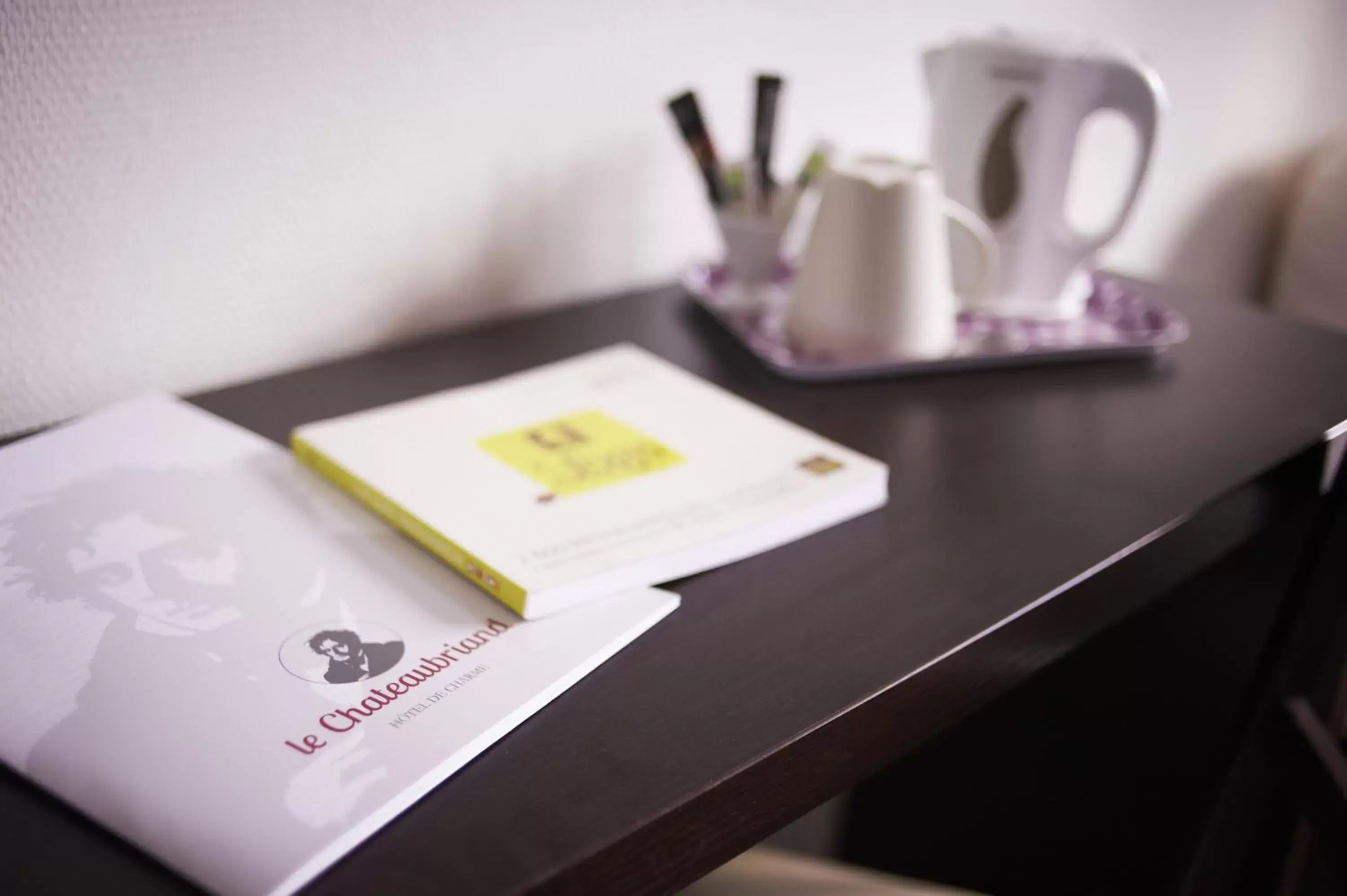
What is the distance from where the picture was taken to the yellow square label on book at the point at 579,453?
1.95 feet

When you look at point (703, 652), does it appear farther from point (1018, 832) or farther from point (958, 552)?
point (1018, 832)

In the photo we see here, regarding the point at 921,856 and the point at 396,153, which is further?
the point at 921,856

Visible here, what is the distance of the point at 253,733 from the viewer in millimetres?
398

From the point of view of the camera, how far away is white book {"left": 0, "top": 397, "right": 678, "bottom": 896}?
0.37 metres

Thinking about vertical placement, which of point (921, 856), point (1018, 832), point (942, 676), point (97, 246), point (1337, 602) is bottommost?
point (921, 856)

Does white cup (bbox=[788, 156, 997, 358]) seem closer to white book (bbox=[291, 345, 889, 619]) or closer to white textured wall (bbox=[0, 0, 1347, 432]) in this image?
white book (bbox=[291, 345, 889, 619])

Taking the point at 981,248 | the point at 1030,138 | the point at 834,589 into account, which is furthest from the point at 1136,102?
the point at 834,589

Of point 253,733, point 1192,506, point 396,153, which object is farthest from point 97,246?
point 1192,506

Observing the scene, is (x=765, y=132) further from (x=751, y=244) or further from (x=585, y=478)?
(x=585, y=478)

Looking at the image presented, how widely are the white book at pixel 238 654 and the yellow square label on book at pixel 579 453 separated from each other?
0.30 feet

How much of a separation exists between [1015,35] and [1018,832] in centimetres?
77

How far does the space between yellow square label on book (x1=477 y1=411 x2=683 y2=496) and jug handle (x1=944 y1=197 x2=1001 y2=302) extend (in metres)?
0.31

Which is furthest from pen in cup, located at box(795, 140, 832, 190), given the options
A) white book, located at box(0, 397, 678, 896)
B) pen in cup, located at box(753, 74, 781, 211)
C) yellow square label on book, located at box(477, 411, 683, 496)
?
white book, located at box(0, 397, 678, 896)


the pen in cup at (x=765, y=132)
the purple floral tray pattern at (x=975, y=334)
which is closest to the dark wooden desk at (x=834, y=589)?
the purple floral tray pattern at (x=975, y=334)
